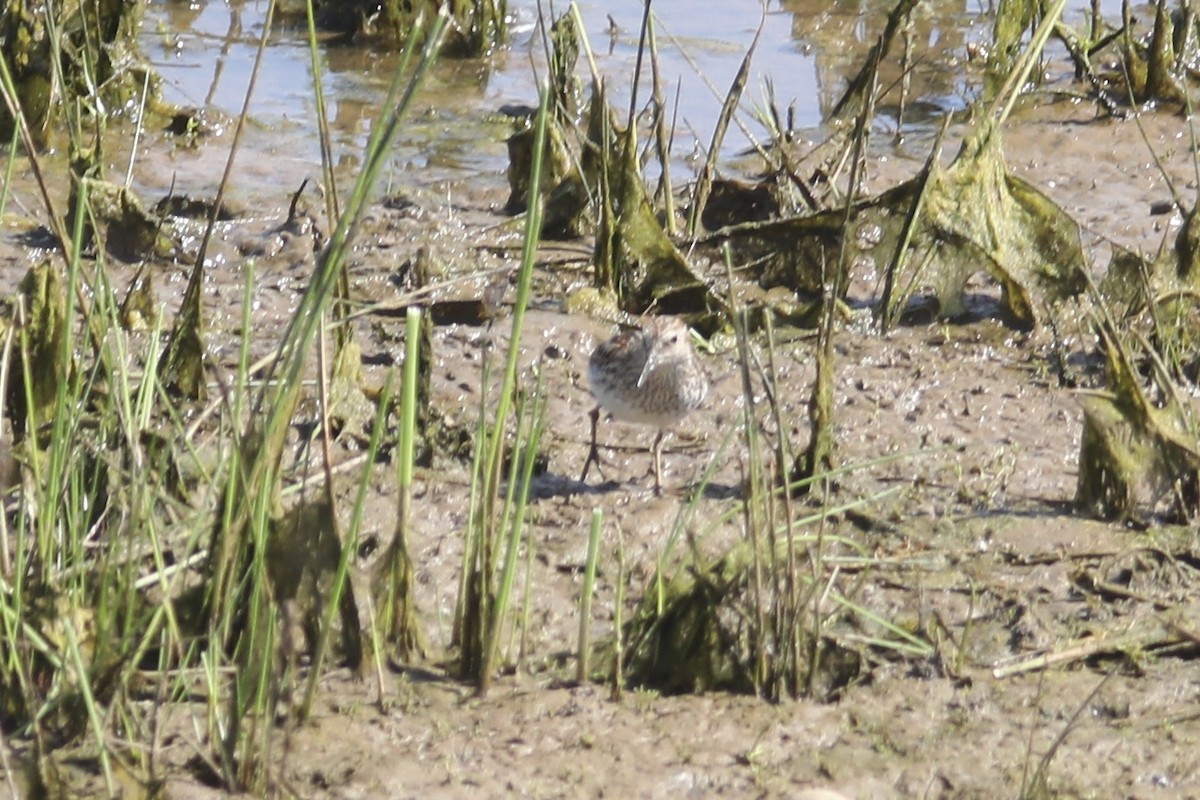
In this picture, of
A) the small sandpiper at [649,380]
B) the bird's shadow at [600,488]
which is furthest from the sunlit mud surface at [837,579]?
the small sandpiper at [649,380]

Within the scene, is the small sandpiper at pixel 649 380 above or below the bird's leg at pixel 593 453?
above

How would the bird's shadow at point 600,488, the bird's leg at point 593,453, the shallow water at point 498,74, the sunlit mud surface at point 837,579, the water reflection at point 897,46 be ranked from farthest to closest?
1. the water reflection at point 897,46
2. the shallow water at point 498,74
3. the bird's leg at point 593,453
4. the bird's shadow at point 600,488
5. the sunlit mud surface at point 837,579

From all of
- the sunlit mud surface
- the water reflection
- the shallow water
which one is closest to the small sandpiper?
the sunlit mud surface

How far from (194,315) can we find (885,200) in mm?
2735

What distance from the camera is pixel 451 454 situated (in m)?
5.57

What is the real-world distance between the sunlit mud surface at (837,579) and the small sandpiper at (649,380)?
0.64 feet

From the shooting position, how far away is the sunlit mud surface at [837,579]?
3951 mm

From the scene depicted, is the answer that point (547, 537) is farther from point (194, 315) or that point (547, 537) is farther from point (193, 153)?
point (193, 153)

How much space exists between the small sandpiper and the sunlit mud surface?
20 cm

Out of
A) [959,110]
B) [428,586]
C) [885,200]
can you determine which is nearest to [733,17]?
[959,110]

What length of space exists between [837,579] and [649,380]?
0.94m

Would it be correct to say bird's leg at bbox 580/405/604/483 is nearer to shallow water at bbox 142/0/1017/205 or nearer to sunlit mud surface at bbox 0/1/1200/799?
sunlit mud surface at bbox 0/1/1200/799

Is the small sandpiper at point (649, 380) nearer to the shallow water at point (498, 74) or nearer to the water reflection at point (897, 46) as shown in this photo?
the shallow water at point (498, 74)

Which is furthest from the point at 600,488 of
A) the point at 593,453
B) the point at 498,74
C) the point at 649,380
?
the point at 498,74
